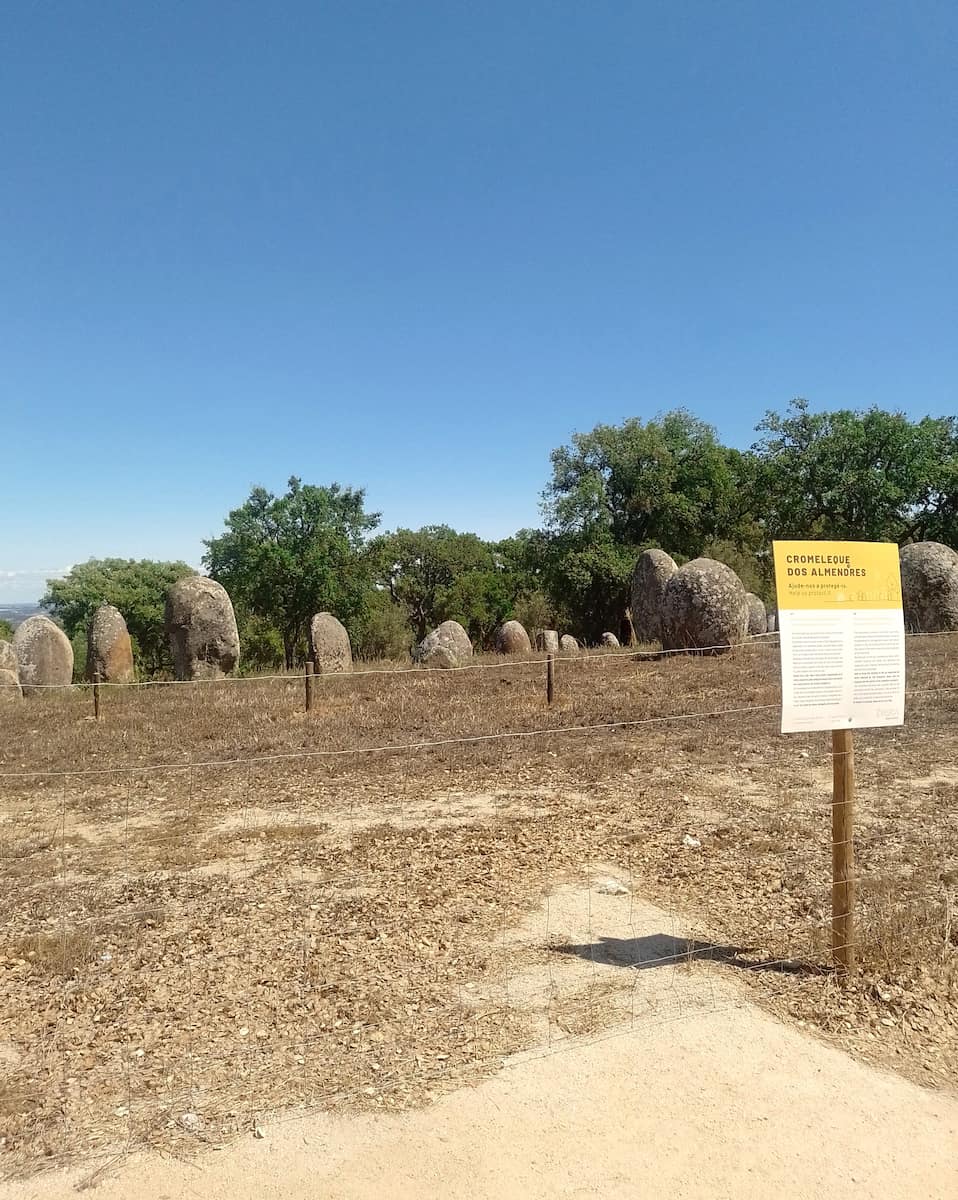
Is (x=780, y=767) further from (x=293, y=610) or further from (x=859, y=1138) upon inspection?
(x=293, y=610)

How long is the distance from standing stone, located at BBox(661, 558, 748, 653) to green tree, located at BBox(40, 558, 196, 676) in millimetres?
26081

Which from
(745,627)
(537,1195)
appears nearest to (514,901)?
(537,1195)

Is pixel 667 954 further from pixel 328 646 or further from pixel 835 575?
pixel 328 646

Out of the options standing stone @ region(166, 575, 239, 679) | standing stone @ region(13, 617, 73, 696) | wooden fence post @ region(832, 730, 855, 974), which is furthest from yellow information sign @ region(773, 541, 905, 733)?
standing stone @ region(13, 617, 73, 696)

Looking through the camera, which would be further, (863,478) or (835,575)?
(863,478)

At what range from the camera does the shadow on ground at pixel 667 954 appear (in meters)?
3.99

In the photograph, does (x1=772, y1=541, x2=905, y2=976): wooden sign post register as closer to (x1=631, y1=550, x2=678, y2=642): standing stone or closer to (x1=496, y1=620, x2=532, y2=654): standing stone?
(x1=631, y1=550, x2=678, y2=642): standing stone

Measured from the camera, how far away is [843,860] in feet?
13.2

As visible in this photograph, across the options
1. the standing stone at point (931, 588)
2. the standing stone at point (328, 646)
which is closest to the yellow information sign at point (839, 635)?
the standing stone at point (328, 646)

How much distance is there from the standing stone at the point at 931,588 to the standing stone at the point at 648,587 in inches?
232

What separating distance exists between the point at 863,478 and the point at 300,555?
64.1 ft

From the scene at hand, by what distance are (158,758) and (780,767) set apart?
22.5 ft

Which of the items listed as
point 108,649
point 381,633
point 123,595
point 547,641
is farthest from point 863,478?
point 123,595

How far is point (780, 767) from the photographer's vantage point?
7.71 m
